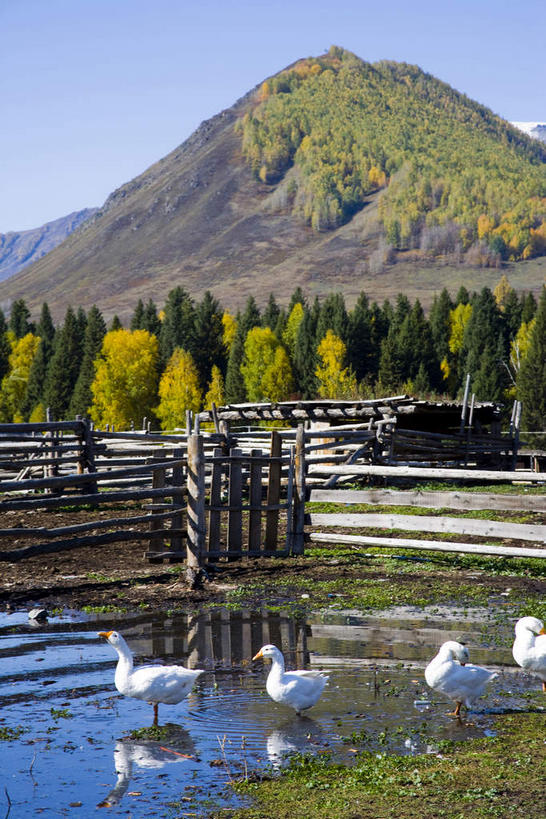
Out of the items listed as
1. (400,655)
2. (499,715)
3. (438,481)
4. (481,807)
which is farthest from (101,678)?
(438,481)

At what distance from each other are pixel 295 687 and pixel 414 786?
1524 millimetres

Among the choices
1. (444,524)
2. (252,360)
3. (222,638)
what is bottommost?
(222,638)

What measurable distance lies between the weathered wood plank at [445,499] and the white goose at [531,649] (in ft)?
15.9

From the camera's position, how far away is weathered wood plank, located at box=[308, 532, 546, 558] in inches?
494

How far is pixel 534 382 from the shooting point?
219 feet

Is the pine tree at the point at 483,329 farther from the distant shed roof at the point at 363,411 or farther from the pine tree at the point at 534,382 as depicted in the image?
the distant shed roof at the point at 363,411

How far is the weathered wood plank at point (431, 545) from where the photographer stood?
1255 cm

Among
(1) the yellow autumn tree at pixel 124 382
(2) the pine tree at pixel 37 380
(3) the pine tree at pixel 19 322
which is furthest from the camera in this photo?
(3) the pine tree at pixel 19 322

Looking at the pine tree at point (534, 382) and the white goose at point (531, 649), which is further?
the pine tree at point (534, 382)

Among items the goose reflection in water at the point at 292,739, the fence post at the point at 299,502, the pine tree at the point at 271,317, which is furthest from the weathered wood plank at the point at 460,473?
the pine tree at the point at 271,317

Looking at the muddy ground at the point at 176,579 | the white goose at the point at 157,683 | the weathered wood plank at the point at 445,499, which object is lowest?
the muddy ground at the point at 176,579

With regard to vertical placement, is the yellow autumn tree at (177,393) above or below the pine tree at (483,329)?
below

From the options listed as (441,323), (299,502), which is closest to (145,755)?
(299,502)

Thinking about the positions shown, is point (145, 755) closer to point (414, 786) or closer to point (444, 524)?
point (414, 786)
